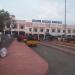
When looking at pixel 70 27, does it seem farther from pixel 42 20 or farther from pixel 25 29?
pixel 25 29

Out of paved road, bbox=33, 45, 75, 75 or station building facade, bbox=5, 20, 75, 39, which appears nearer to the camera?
paved road, bbox=33, 45, 75, 75

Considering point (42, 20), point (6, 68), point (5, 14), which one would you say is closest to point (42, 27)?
point (42, 20)

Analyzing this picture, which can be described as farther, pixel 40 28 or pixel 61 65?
pixel 40 28

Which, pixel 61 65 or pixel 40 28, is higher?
pixel 40 28

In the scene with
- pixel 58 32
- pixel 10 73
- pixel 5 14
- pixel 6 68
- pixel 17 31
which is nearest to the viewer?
pixel 10 73

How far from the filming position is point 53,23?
364 feet

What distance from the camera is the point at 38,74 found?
14094mm

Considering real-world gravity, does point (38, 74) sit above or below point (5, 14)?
below

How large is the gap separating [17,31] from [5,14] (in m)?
36.8

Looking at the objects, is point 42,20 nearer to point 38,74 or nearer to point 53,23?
point 53,23

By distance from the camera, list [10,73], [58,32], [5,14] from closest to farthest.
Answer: [10,73] < [5,14] < [58,32]

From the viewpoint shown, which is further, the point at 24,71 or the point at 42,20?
the point at 42,20

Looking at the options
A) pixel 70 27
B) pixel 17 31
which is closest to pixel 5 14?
pixel 17 31

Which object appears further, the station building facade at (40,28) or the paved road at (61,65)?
the station building facade at (40,28)
